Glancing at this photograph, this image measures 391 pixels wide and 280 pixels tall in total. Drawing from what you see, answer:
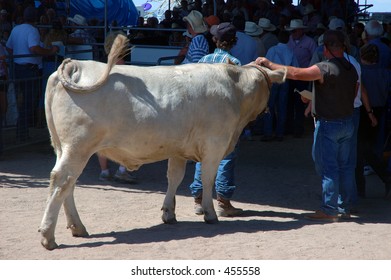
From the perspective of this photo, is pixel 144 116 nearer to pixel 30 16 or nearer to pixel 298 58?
pixel 298 58

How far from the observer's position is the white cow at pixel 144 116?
6516mm

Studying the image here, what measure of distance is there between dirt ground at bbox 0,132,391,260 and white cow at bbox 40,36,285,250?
348mm

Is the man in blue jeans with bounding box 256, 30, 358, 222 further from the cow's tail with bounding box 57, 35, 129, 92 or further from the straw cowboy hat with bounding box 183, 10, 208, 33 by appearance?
the straw cowboy hat with bounding box 183, 10, 208, 33

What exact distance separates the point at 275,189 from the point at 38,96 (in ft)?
15.3

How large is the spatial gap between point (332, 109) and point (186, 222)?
1.90m

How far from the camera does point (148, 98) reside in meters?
6.77

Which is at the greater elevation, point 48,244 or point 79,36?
point 79,36

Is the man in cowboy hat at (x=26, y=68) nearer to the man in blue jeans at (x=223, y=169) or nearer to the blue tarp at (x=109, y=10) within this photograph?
the man in blue jeans at (x=223, y=169)

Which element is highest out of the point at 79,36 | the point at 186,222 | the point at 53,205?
the point at 79,36

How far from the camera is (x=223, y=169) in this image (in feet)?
26.3

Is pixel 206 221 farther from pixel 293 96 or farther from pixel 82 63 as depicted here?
pixel 293 96

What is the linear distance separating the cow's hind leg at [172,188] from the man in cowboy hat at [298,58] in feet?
21.5

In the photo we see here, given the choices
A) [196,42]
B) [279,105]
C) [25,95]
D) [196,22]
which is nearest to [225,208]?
[196,42]

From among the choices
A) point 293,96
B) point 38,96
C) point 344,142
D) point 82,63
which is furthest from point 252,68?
point 293,96
